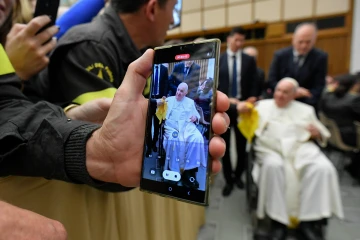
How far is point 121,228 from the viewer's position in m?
0.81

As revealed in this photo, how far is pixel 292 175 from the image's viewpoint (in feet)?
6.88

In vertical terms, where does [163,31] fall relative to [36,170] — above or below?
above

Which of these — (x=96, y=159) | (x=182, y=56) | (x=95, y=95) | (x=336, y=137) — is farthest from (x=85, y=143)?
(x=336, y=137)

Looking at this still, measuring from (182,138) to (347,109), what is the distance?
10.3ft

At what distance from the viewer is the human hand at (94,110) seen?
29.8 inches

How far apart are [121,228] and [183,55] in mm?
554

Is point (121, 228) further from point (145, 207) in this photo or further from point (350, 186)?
point (350, 186)

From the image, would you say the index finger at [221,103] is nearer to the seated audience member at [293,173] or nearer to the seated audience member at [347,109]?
the seated audience member at [293,173]

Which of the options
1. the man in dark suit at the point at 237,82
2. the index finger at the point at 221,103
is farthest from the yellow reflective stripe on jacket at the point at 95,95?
the man in dark suit at the point at 237,82

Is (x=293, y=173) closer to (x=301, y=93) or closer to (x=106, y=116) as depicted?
(x=301, y=93)

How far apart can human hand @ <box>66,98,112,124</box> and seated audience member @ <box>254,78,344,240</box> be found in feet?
5.17

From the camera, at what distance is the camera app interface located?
0.46m

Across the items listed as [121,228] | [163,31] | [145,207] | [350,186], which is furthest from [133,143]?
[350,186]

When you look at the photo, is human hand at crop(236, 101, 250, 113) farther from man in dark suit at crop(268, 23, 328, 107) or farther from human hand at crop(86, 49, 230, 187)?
human hand at crop(86, 49, 230, 187)
